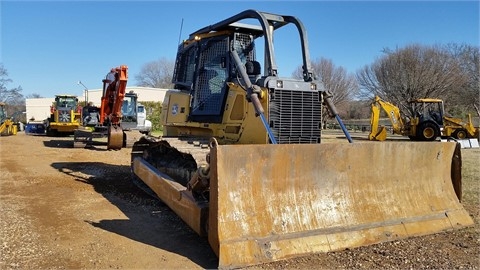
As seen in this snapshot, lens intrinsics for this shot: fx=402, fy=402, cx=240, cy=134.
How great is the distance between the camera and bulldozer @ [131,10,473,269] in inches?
154

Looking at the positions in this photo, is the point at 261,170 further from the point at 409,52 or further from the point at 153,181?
the point at 409,52

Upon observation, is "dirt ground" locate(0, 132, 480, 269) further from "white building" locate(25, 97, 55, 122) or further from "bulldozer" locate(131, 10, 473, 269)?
"white building" locate(25, 97, 55, 122)

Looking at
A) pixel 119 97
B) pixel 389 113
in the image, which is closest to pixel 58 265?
pixel 119 97

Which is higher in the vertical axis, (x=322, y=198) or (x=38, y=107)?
(x=38, y=107)

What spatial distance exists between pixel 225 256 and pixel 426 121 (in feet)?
69.1

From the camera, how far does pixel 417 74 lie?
32.7m

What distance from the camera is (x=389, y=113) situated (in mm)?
22531

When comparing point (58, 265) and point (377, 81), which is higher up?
point (377, 81)

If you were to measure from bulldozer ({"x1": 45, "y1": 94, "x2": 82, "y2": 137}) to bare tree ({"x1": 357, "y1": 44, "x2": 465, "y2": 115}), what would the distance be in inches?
959

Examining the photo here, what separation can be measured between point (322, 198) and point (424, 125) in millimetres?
19789

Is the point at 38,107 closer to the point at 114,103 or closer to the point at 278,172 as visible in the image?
the point at 114,103

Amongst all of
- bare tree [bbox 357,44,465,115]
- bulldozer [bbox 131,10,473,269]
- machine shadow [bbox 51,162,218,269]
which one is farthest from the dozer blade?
bare tree [bbox 357,44,465,115]

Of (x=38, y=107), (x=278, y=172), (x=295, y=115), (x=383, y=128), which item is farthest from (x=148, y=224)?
(x=38, y=107)

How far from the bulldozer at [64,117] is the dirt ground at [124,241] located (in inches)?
600
